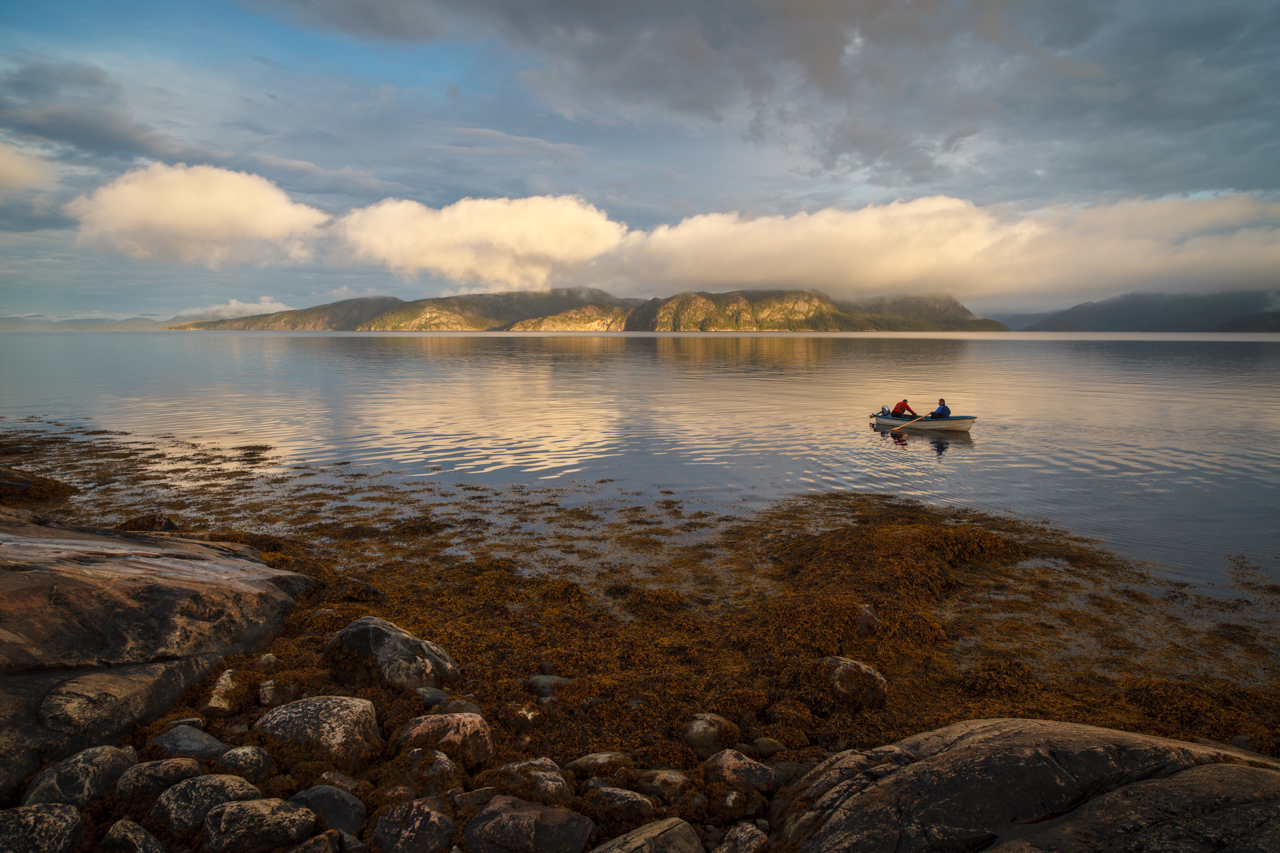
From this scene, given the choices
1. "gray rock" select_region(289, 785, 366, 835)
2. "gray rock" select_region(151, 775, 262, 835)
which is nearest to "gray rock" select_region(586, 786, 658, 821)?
"gray rock" select_region(289, 785, 366, 835)

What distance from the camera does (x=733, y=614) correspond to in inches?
492

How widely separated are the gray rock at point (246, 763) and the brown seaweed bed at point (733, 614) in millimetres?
302

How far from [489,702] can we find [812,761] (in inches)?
181

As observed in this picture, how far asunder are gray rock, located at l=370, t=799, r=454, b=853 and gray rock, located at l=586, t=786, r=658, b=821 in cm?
154

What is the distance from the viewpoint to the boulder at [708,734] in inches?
313

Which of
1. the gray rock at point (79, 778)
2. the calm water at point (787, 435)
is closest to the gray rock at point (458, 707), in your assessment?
the gray rock at point (79, 778)

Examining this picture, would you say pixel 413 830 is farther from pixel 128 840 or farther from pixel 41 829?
pixel 41 829

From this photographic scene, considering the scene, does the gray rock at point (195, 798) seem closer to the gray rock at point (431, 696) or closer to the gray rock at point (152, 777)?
the gray rock at point (152, 777)

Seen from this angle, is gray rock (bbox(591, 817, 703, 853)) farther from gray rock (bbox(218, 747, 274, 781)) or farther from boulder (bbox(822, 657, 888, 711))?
gray rock (bbox(218, 747, 274, 781))

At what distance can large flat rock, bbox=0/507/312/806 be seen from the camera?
6.78 metres

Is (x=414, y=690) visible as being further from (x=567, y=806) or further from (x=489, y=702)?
(x=567, y=806)

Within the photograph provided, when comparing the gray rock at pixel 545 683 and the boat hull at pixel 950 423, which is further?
the boat hull at pixel 950 423

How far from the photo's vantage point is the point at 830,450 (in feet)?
101

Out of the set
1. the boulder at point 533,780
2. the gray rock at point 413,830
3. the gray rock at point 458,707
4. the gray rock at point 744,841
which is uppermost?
the gray rock at point 413,830
